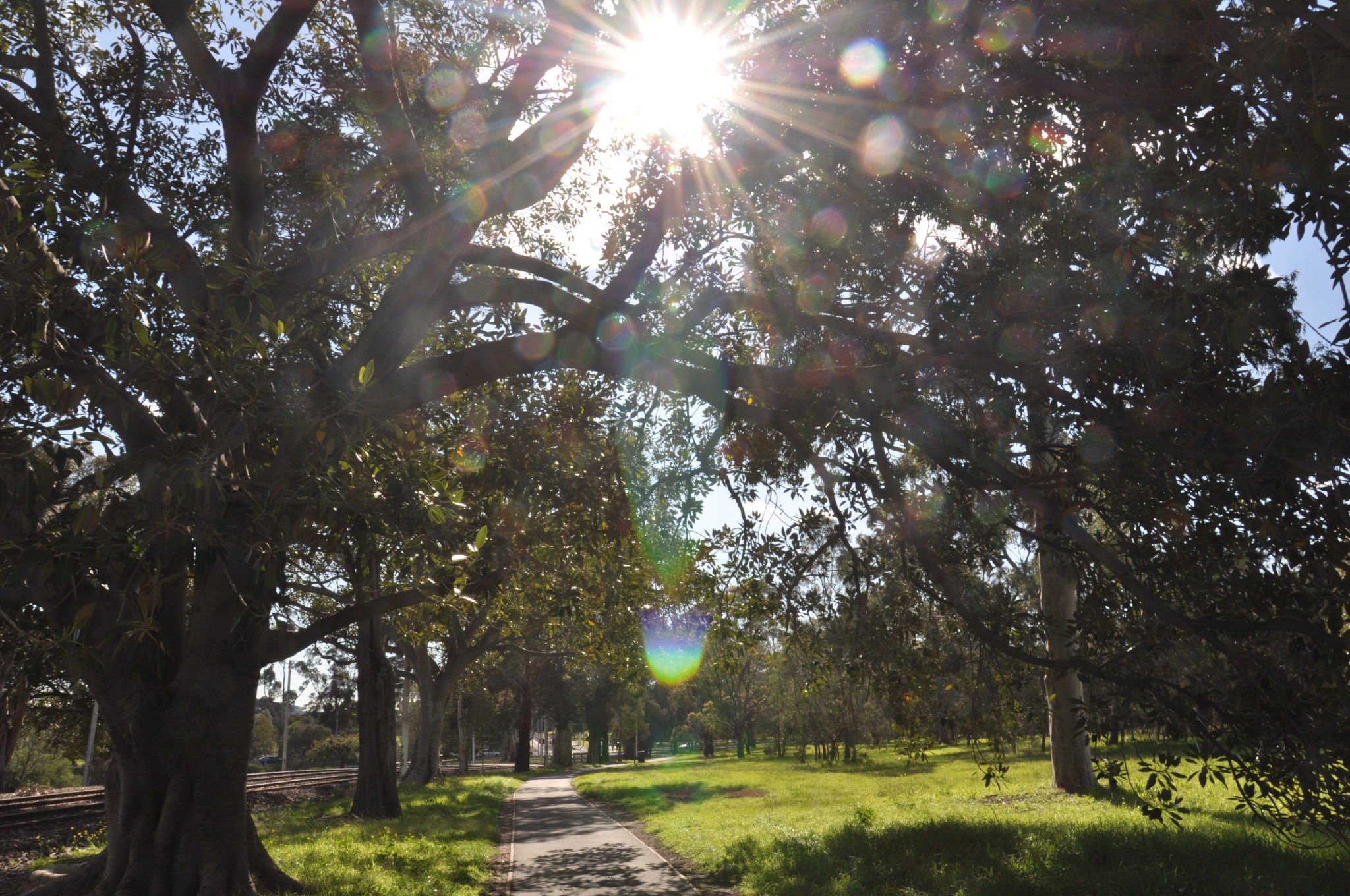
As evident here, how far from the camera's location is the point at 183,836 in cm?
712

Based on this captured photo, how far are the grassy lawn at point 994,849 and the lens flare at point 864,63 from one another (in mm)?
7538

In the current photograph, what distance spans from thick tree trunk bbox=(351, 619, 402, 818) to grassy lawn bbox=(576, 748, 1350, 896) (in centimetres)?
572

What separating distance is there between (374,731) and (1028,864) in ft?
45.0

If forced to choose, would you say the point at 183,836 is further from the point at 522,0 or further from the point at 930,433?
the point at 522,0

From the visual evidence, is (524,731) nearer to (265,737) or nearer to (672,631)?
(672,631)

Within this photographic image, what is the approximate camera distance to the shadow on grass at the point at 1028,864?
25.5ft

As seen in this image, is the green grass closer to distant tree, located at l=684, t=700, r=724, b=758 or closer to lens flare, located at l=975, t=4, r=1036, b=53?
lens flare, located at l=975, t=4, r=1036, b=53

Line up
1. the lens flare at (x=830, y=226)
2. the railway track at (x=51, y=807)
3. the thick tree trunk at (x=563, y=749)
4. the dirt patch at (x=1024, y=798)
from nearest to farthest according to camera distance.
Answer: the lens flare at (x=830, y=226) < the dirt patch at (x=1024, y=798) < the railway track at (x=51, y=807) < the thick tree trunk at (x=563, y=749)

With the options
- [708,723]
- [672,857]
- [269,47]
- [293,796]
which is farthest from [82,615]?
[708,723]

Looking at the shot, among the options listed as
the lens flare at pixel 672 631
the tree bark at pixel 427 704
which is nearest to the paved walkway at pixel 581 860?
the lens flare at pixel 672 631

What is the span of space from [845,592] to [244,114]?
7938 mm

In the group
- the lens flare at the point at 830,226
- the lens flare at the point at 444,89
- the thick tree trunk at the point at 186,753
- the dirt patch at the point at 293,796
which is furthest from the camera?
the dirt patch at the point at 293,796

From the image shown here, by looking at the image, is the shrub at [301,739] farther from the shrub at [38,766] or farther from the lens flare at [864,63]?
the lens flare at [864,63]

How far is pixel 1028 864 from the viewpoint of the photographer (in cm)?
878
